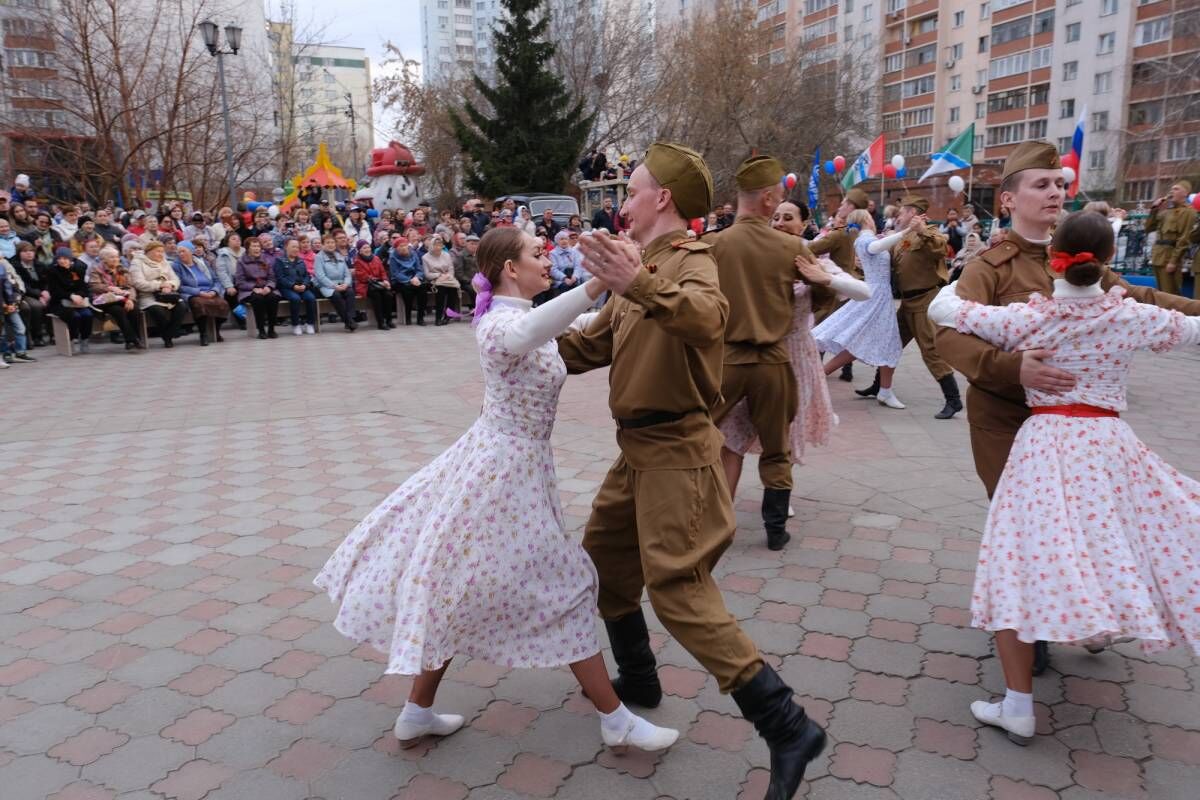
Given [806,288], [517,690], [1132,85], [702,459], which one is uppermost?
[1132,85]

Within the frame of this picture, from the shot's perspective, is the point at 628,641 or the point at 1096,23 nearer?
the point at 628,641

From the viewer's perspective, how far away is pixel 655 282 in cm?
231

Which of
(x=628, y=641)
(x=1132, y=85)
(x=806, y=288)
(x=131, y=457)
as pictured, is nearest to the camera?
(x=628, y=641)

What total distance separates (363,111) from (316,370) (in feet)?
307

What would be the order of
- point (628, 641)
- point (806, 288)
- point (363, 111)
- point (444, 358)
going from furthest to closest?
point (363, 111), point (444, 358), point (806, 288), point (628, 641)

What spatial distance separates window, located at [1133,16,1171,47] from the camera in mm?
46003

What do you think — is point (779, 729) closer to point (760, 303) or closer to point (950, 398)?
point (760, 303)

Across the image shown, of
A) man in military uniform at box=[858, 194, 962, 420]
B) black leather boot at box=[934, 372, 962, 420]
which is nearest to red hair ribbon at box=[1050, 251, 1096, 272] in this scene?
man in military uniform at box=[858, 194, 962, 420]

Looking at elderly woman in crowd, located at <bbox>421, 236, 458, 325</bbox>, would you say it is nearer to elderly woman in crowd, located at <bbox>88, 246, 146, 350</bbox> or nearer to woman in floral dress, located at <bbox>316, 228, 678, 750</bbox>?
elderly woman in crowd, located at <bbox>88, 246, 146, 350</bbox>

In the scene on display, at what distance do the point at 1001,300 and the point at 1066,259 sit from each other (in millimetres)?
437

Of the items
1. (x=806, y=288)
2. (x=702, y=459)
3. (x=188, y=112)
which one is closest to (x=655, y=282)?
(x=702, y=459)

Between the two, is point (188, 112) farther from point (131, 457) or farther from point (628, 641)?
point (628, 641)

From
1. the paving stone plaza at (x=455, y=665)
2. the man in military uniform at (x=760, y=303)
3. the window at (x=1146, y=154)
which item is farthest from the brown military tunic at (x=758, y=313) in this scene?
the window at (x=1146, y=154)

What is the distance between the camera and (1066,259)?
2773 millimetres
